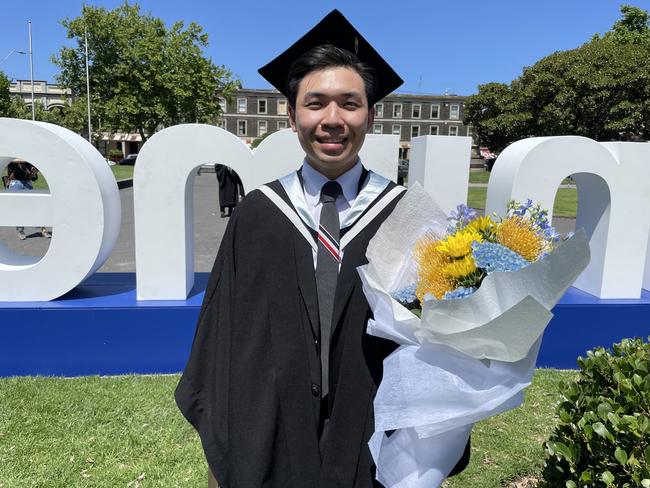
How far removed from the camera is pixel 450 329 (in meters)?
1.15

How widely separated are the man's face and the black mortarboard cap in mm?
163

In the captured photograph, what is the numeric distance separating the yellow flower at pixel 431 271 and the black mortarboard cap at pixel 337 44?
73cm

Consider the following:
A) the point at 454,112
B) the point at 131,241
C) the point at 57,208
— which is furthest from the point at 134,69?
the point at 454,112

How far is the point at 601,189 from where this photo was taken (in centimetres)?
448

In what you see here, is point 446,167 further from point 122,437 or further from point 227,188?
point 227,188

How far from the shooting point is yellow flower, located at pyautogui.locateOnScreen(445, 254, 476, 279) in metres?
1.18

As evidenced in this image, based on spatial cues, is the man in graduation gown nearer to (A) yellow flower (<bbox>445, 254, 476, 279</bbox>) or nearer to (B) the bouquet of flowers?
(B) the bouquet of flowers

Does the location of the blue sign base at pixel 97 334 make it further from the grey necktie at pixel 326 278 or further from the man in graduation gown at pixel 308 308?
the grey necktie at pixel 326 278

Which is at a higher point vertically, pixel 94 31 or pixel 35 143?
pixel 94 31

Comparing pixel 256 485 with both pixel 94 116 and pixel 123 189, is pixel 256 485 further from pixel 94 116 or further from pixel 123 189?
pixel 94 116

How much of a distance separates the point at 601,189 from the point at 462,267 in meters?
3.98

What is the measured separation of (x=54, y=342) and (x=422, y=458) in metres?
3.69

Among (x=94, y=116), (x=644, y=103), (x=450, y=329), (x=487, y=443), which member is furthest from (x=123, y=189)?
(x=644, y=103)

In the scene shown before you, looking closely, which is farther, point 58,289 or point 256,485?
point 58,289
